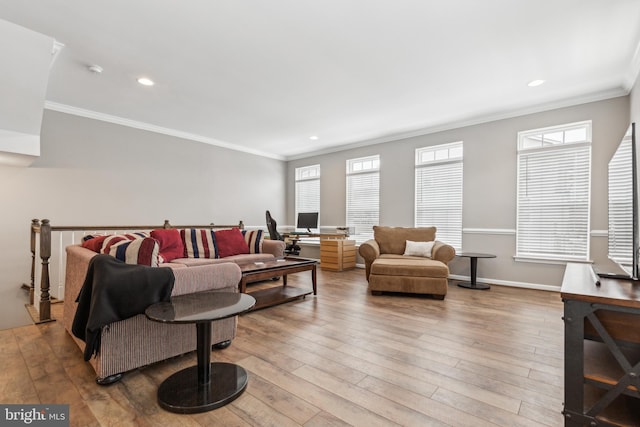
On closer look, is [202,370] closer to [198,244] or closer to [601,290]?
[601,290]

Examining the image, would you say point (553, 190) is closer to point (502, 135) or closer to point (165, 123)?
point (502, 135)

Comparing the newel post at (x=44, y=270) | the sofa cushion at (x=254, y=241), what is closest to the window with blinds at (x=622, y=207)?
the sofa cushion at (x=254, y=241)

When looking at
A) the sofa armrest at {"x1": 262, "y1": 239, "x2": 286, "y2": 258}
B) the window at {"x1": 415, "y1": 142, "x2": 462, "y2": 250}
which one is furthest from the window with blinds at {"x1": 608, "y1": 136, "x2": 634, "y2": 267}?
the sofa armrest at {"x1": 262, "y1": 239, "x2": 286, "y2": 258}

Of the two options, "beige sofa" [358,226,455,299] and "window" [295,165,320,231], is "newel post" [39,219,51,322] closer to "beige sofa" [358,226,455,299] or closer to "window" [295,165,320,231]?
"beige sofa" [358,226,455,299]

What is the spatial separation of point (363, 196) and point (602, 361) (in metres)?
A: 5.24

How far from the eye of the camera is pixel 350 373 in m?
1.97

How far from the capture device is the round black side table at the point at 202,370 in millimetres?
1554

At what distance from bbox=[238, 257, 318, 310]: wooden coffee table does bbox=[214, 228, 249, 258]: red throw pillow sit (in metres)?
0.94

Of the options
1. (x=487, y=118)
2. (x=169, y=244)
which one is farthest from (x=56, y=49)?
(x=487, y=118)

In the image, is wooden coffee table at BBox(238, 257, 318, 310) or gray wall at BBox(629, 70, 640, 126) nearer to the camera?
gray wall at BBox(629, 70, 640, 126)

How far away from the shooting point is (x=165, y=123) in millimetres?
5180

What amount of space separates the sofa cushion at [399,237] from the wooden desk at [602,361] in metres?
3.61

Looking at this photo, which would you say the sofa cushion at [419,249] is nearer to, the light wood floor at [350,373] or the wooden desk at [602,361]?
the light wood floor at [350,373]

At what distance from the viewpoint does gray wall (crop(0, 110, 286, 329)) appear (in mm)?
3949
